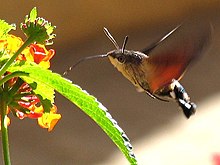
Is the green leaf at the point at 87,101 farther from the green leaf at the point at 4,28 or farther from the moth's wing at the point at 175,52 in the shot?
the moth's wing at the point at 175,52

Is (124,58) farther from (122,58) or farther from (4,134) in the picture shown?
(4,134)

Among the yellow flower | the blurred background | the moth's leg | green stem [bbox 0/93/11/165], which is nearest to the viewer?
green stem [bbox 0/93/11/165]

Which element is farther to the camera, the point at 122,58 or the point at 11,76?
the point at 122,58

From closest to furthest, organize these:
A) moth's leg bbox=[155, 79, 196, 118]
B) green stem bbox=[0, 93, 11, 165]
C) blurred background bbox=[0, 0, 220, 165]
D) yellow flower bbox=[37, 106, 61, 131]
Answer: green stem bbox=[0, 93, 11, 165]
yellow flower bbox=[37, 106, 61, 131]
moth's leg bbox=[155, 79, 196, 118]
blurred background bbox=[0, 0, 220, 165]

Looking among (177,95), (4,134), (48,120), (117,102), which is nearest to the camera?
(4,134)

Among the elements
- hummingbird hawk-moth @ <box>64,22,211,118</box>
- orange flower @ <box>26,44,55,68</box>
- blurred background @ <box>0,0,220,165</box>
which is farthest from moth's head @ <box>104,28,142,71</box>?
blurred background @ <box>0,0,220,165</box>

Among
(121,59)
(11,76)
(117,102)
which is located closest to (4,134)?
(11,76)

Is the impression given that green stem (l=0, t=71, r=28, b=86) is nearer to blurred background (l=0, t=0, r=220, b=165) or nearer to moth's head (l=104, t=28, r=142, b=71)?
moth's head (l=104, t=28, r=142, b=71)

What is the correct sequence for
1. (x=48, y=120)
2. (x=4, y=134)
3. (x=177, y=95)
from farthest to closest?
(x=177, y=95) < (x=48, y=120) < (x=4, y=134)

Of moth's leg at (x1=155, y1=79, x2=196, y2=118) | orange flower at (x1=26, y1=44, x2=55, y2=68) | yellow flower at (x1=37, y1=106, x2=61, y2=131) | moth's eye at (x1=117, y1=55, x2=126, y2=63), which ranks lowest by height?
yellow flower at (x1=37, y1=106, x2=61, y2=131)
